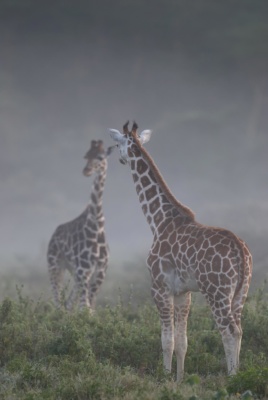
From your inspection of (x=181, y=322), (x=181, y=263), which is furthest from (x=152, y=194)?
(x=181, y=322)

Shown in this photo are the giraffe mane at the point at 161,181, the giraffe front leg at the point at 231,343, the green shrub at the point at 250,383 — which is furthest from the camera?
the giraffe mane at the point at 161,181

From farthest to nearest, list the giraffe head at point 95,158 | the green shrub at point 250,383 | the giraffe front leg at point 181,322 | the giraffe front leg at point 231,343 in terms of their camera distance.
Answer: the giraffe head at point 95,158, the giraffe front leg at point 181,322, the giraffe front leg at point 231,343, the green shrub at point 250,383

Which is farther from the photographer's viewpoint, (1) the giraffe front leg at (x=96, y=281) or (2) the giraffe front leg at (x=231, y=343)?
(1) the giraffe front leg at (x=96, y=281)

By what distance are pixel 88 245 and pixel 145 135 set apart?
7464mm

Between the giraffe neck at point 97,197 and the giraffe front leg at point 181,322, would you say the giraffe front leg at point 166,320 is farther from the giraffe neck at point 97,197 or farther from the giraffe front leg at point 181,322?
the giraffe neck at point 97,197

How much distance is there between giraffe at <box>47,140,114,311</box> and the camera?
63.5 feet

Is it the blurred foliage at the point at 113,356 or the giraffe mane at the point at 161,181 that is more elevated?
the giraffe mane at the point at 161,181

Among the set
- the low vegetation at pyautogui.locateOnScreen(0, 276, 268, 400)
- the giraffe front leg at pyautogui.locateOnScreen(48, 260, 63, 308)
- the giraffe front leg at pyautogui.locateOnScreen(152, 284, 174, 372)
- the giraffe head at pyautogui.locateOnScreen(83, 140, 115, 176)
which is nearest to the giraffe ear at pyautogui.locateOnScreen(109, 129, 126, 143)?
the giraffe front leg at pyautogui.locateOnScreen(152, 284, 174, 372)

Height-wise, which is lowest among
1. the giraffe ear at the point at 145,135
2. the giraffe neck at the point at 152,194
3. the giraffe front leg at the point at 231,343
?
the giraffe front leg at the point at 231,343

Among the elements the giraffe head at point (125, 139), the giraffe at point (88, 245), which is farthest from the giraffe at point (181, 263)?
the giraffe at point (88, 245)

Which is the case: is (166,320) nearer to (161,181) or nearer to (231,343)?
(231,343)

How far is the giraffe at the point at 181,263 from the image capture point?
10.1 m

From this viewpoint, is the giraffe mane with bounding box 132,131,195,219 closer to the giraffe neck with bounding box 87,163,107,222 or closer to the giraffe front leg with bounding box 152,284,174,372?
the giraffe front leg with bounding box 152,284,174,372

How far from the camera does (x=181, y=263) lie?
10.7 m
